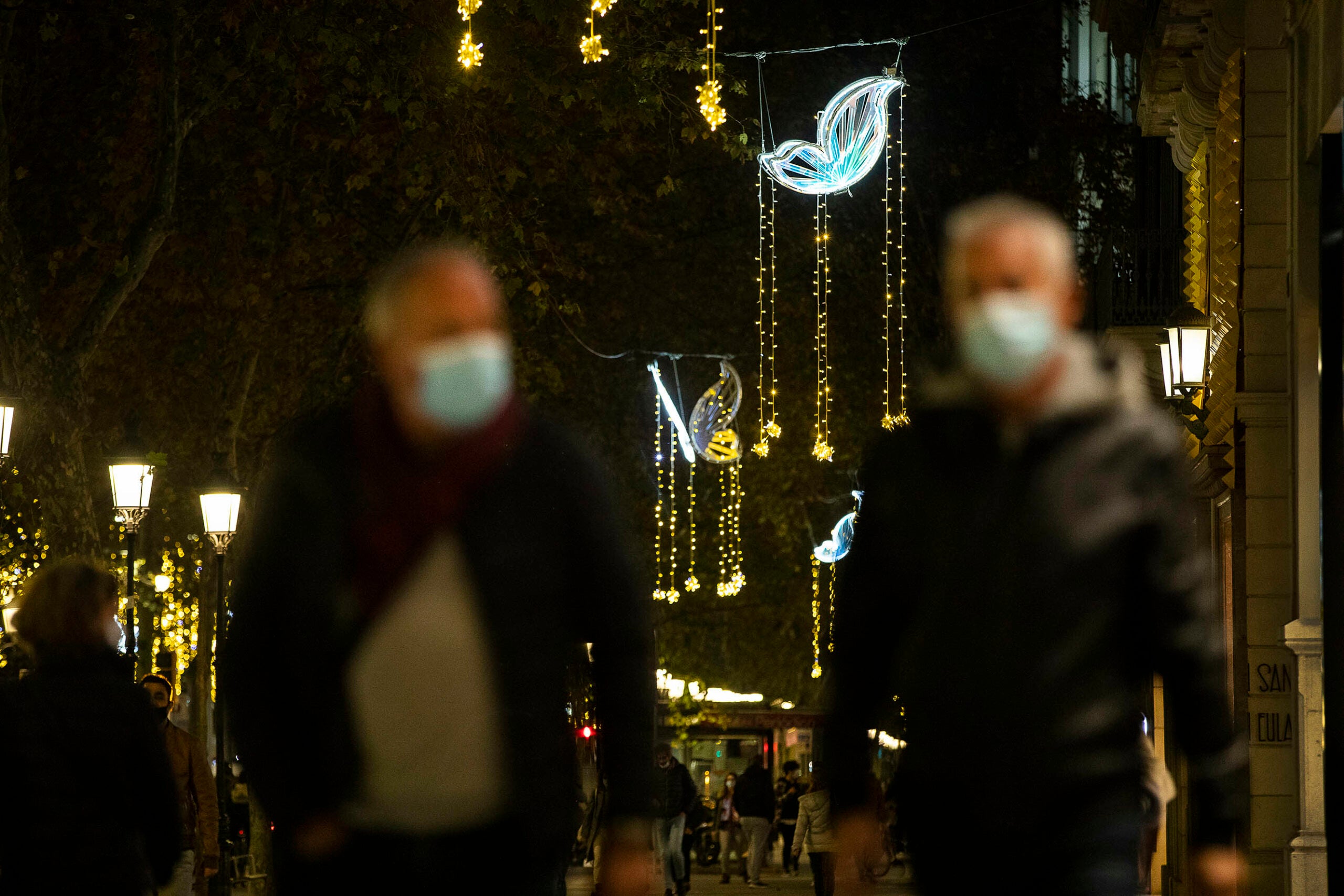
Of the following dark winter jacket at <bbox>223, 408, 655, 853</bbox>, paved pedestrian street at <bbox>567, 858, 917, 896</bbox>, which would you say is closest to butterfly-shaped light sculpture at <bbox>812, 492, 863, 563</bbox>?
paved pedestrian street at <bbox>567, 858, 917, 896</bbox>

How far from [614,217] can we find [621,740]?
26.2 meters

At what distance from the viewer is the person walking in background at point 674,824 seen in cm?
2238

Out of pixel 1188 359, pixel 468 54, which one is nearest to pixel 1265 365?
pixel 1188 359

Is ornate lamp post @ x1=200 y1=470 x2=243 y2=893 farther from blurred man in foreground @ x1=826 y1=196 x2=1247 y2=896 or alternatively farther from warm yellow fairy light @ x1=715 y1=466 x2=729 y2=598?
warm yellow fairy light @ x1=715 y1=466 x2=729 y2=598

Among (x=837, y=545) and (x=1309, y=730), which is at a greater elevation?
(x=837, y=545)

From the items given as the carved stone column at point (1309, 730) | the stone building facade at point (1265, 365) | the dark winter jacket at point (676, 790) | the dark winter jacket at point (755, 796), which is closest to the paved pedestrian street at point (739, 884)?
the dark winter jacket at point (755, 796)

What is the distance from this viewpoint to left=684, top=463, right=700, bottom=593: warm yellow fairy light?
129 feet

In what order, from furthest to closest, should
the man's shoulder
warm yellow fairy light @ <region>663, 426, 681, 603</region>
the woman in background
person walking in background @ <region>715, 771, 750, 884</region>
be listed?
warm yellow fairy light @ <region>663, 426, 681, 603</region> → the woman in background → person walking in background @ <region>715, 771, 750, 884</region> → the man's shoulder

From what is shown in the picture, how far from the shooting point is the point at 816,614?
4953cm

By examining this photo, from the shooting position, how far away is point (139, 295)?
28.2 m

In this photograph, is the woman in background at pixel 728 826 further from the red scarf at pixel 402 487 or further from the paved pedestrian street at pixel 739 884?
the red scarf at pixel 402 487

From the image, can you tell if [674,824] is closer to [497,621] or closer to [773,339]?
[773,339]

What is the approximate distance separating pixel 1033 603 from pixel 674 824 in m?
20.5

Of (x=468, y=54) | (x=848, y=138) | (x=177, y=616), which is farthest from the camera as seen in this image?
(x=177, y=616)
